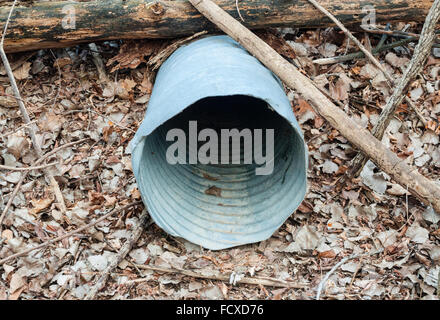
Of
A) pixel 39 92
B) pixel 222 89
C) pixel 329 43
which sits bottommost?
pixel 39 92

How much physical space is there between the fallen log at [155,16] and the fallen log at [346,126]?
41cm

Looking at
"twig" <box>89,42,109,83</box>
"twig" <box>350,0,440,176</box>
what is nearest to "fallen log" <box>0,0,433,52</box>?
"twig" <box>89,42,109,83</box>

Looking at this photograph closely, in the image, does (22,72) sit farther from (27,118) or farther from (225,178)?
(225,178)

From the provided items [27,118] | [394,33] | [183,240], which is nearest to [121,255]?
[183,240]

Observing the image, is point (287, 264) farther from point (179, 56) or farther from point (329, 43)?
point (329, 43)

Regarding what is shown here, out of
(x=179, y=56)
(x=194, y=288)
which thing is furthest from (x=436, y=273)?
(x=179, y=56)

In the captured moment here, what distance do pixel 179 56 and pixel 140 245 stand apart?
4.76 ft

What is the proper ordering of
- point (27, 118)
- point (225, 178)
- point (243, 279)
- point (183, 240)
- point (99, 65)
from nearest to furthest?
point (243, 279)
point (183, 240)
point (27, 118)
point (225, 178)
point (99, 65)

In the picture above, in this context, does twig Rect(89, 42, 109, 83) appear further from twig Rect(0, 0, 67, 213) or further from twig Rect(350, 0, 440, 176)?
twig Rect(350, 0, 440, 176)

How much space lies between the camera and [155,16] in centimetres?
376

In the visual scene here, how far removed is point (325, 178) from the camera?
3.69 m

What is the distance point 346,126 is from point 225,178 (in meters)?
1.15

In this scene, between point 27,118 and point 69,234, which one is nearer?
point 69,234

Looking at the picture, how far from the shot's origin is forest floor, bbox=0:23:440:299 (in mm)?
3021
